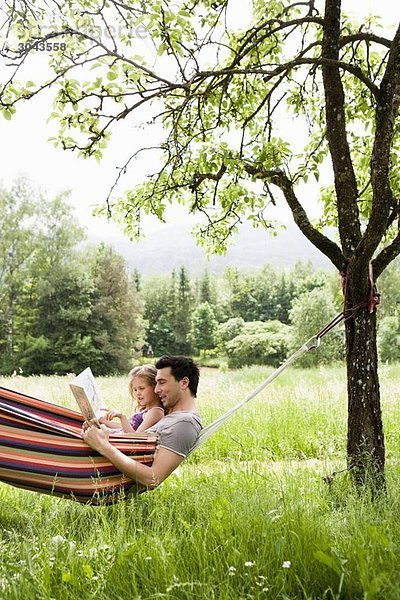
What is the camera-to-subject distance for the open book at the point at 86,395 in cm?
254

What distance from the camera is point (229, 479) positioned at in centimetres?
350

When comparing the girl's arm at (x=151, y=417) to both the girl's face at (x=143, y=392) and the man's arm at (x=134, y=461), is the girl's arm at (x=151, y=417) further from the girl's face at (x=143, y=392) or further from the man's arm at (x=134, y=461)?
the man's arm at (x=134, y=461)

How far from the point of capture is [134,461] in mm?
2621

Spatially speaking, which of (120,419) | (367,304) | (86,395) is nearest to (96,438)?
(86,395)

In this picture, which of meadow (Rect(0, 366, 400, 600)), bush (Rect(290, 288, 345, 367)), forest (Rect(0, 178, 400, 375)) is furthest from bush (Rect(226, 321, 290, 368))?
meadow (Rect(0, 366, 400, 600))

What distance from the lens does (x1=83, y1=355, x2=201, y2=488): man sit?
8.45 ft

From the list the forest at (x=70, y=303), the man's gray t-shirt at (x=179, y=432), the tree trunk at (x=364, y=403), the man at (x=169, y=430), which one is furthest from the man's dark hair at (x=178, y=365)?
the forest at (x=70, y=303)

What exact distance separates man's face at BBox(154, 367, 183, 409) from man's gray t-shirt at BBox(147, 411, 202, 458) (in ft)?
0.32

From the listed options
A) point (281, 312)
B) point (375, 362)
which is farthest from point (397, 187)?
point (281, 312)

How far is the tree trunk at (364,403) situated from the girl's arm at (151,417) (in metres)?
0.87

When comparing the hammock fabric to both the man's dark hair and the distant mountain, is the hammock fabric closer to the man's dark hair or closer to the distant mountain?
the man's dark hair

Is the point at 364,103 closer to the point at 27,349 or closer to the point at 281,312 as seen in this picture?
the point at 27,349

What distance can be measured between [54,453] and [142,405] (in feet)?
2.28

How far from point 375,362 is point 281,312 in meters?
31.6
